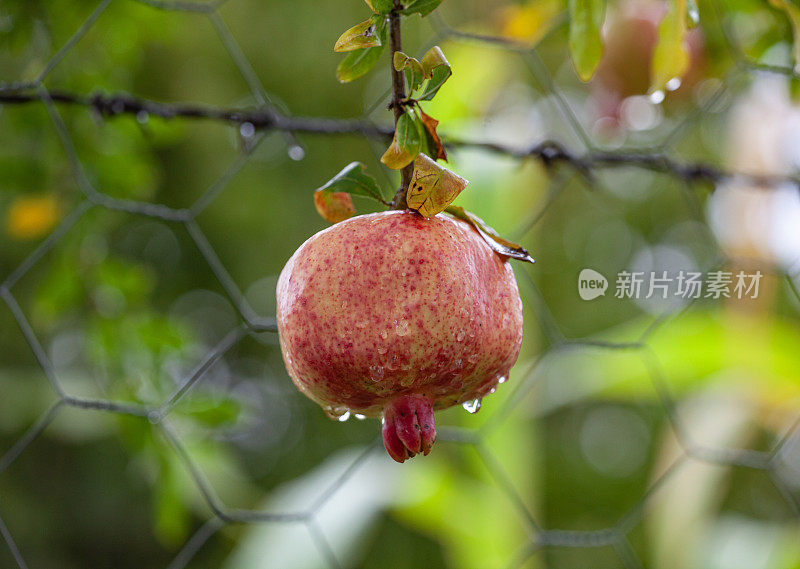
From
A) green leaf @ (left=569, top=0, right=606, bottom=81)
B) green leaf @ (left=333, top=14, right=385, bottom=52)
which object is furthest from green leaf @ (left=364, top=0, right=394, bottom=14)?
green leaf @ (left=569, top=0, right=606, bottom=81)

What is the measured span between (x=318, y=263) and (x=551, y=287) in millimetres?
1031

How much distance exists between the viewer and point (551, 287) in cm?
120

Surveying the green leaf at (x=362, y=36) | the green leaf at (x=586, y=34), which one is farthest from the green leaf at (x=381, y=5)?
the green leaf at (x=586, y=34)

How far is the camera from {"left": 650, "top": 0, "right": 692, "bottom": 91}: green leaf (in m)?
0.29

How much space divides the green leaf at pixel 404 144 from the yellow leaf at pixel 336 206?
1.6 inches

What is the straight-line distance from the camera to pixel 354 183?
227 millimetres

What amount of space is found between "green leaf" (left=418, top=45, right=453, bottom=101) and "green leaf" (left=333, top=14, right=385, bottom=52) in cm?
2

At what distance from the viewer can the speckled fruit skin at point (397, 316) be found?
202mm

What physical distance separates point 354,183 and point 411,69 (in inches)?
1.7

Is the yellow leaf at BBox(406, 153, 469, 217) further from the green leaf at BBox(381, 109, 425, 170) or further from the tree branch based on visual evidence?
the tree branch

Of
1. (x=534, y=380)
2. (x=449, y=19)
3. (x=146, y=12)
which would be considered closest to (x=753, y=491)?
(x=534, y=380)

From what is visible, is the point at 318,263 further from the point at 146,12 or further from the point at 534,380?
the point at 534,380

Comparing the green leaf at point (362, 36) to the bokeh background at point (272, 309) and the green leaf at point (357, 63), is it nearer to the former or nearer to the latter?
the green leaf at point (357, 63)

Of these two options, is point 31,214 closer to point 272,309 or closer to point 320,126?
point 320,126
